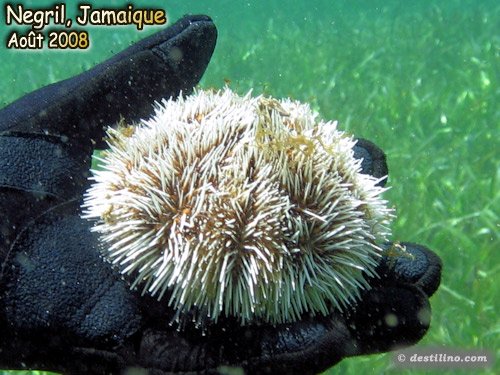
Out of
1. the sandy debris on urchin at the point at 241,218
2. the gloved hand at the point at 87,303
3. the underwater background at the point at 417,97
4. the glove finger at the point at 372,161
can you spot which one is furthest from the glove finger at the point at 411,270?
the underwater background at the point at 417,97

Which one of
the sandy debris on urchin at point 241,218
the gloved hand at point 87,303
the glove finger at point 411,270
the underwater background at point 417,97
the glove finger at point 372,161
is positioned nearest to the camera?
the sandy debris on urchin at point 241,218

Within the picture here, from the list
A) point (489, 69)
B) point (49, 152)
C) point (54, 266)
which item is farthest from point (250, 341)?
point (489, 69)

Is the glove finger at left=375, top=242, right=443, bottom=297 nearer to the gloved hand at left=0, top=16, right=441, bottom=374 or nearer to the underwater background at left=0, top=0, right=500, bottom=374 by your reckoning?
the gloved hand at left=0, top=16, right=441, bottom=374

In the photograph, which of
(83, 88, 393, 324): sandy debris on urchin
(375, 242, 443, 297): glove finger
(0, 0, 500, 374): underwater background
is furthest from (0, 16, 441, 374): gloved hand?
(0, 0, 500, 374): underwater background

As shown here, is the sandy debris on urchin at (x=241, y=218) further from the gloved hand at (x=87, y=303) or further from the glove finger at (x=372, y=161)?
the glove finger at (x=372, y=161)

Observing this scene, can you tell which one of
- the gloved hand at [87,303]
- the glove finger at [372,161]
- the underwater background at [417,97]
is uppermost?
the underwater background at [417,97]

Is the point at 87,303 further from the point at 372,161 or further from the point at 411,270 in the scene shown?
the point at 372,161
